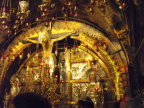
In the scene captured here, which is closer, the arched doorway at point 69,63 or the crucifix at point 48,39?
the arched doorway at point 69,63

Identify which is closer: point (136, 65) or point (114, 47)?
point (136, 65)

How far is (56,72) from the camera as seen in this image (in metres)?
7.73

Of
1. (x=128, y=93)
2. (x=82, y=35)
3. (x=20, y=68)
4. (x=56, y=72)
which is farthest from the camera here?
(x=20, y=68)

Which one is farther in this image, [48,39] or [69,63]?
[69,63]

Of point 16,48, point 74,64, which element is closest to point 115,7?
point 74,64

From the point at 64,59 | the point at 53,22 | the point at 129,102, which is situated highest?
the point at 53,22

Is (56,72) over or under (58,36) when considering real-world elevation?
under

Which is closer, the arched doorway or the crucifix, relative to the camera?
the arched doorway

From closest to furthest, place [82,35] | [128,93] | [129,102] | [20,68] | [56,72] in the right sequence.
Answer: [129,102] → [128,93] → [82,35] → [56,72] → [20,68]

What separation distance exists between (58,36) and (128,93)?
9.97 feet

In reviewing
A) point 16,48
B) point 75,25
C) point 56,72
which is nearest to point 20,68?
point 16,48

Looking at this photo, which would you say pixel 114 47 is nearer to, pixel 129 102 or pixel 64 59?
pixel 64 59

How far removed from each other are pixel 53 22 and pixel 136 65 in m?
3.41

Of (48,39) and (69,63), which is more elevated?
(48,39)
